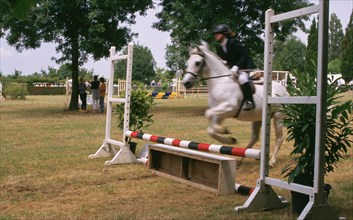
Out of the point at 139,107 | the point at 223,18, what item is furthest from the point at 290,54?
the point at 139,107

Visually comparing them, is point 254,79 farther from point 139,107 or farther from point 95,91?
point 95,91

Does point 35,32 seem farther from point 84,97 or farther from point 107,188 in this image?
point 107,188

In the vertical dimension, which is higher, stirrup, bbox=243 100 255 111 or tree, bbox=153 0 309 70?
tree, bbox=153 0 309 70

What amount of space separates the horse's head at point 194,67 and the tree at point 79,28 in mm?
15673

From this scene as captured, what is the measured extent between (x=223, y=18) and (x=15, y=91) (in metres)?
26.1

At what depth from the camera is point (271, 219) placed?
15.5 ft

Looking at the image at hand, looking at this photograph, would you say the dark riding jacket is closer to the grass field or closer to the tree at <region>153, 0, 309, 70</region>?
the grass field

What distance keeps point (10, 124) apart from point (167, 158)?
461 inches

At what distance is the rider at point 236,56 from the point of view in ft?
19.5

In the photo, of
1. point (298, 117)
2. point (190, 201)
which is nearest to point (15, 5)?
point (298, 117)

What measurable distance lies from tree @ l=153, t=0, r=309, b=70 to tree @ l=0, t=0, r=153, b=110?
320cm

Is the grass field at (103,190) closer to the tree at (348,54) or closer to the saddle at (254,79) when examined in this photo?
the saddle at (254,79)

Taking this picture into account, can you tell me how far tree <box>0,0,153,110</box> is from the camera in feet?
69.9

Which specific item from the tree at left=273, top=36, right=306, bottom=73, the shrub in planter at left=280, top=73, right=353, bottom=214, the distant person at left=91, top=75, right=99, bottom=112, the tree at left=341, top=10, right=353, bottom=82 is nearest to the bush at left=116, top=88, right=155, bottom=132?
the shrub in planter at left=280, top=73, right=353, bottom=214
